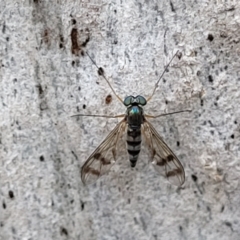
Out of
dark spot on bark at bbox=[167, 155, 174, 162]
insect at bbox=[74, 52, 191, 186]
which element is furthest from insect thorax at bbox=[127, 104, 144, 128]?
dark spot on bark at bbox=[167, 155, 174, 162]

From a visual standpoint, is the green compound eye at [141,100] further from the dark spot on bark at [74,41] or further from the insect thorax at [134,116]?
the dark spot on bark at [74,41]

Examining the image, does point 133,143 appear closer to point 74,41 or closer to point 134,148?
point 134,148

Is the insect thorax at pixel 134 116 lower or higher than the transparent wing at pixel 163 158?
higher

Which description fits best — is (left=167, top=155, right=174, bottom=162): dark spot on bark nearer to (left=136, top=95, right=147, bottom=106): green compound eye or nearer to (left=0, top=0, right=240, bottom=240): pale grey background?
(left=0, top=0, right=240, bottom=240): pale grey background

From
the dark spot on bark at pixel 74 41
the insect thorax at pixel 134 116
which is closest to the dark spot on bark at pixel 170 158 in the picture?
the insect thorax at pixel 134 116

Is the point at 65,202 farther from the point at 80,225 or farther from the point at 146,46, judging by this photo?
the point at 146,46

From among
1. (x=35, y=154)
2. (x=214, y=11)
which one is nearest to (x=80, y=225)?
(x=35, y=154)

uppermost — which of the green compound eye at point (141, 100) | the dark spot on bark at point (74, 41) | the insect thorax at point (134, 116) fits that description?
the dark spot on bark at point (74, 41)
